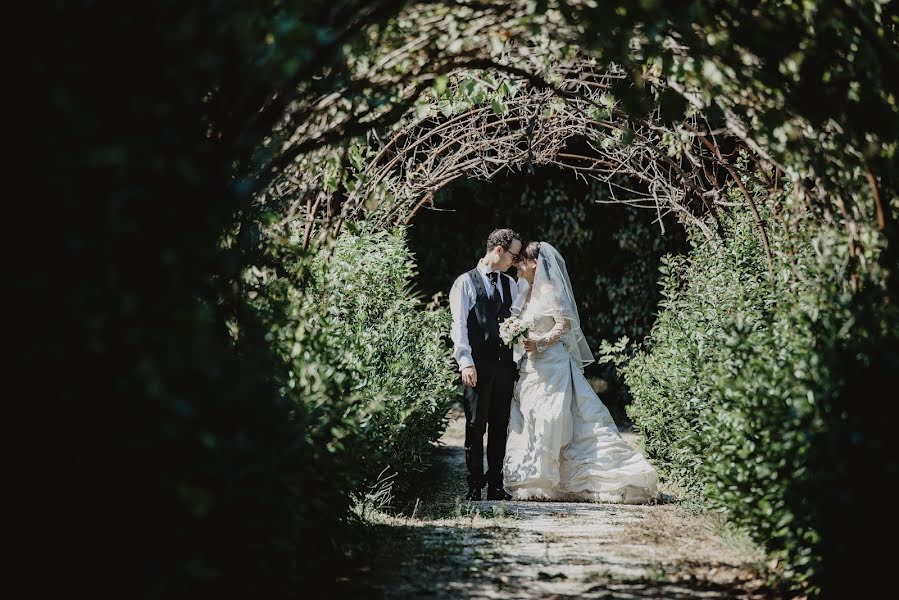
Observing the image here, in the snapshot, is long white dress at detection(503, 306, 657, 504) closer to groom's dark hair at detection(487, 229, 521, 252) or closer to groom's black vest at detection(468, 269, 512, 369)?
groom's black vest at detection(468, 269, 512, 369)

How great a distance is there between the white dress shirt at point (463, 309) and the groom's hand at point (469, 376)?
0.11 feet

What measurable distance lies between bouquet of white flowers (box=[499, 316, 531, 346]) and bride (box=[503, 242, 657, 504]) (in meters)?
0.16

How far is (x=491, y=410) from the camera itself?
282 inches

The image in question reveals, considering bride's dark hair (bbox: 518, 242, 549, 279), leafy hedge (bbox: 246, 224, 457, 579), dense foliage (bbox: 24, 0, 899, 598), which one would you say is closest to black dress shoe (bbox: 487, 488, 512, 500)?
leafy hedge (bbox: 246, 224, 457, 579)

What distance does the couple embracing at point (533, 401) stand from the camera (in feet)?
22.9

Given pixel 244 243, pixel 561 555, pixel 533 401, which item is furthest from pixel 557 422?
pixel 244 243

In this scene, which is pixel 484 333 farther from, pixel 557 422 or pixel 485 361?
pixel 557 422

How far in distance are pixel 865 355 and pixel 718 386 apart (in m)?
0.82

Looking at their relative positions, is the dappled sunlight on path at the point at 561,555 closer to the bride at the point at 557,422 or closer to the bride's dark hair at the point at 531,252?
the bride at the point at 557,422

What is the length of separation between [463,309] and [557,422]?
1.16 meters

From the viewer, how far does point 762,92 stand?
12.9 ft

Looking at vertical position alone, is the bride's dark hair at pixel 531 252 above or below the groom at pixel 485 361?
above

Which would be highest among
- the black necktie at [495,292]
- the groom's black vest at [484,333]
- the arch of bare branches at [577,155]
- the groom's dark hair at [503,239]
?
the arch of bare branches at [577,155]

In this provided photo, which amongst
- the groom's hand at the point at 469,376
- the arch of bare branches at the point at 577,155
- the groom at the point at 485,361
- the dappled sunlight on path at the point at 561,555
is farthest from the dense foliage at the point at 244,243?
the groom at the point at 485,361
